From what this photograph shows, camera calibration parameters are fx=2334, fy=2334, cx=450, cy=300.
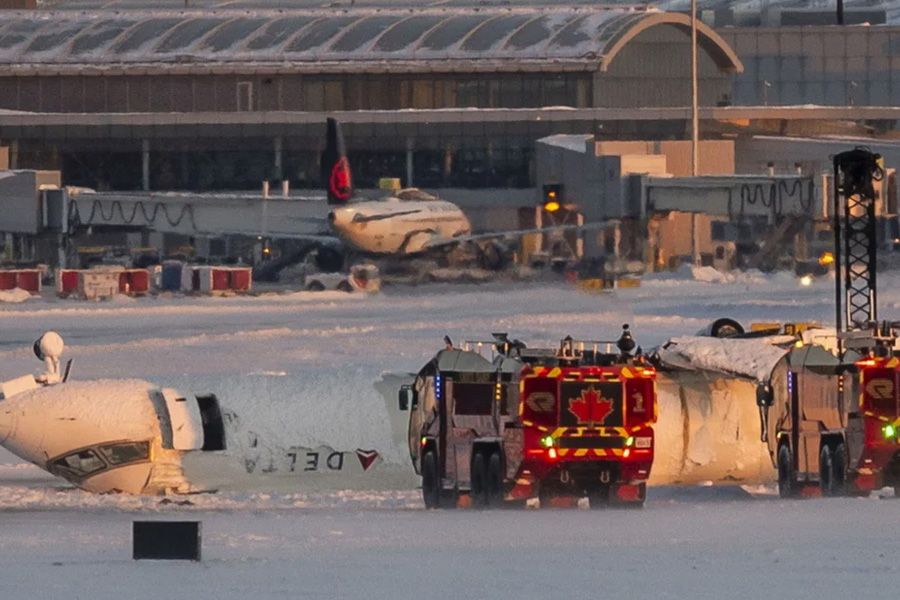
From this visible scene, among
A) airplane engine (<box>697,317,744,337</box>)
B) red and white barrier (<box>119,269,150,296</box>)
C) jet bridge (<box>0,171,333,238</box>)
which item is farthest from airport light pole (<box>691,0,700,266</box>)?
airplane engine (<box>697,317,744,337</box>)

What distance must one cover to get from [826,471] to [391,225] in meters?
68.8

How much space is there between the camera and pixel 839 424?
1252 inches

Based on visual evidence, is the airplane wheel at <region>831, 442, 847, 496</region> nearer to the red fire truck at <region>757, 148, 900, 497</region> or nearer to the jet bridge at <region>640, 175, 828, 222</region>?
the red fire truck at <region>757, 148, 900, 497</region>

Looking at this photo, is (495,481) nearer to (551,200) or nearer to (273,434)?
(273,434)

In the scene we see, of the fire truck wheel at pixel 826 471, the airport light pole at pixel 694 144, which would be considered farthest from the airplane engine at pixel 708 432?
the airport light pole at pixel 694 144

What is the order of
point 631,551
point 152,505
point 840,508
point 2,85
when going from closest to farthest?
point 631,551 < point 840,508 < point 152,505 < point 2,85

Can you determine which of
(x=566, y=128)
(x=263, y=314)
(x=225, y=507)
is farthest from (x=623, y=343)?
(x=566, y=128)

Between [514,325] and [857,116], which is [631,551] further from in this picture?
[857,116]

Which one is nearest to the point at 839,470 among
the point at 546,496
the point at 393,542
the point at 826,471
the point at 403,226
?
the point at 826,471

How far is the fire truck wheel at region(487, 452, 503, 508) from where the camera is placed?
3075 centimetres

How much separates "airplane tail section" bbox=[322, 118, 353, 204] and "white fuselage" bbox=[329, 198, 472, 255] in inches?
98.5

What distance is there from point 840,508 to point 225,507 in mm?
8089

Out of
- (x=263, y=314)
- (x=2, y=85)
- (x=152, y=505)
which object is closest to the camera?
(x=152, y=505)

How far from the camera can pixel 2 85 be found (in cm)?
12688
